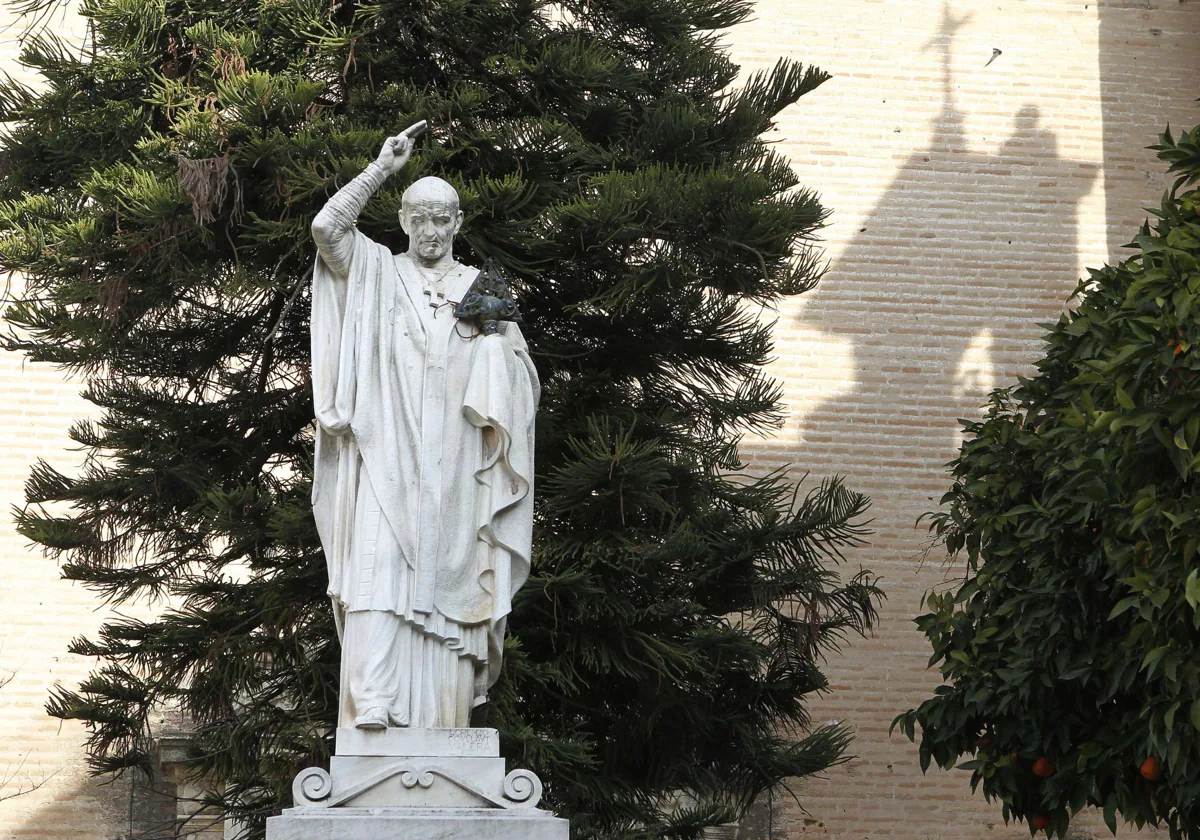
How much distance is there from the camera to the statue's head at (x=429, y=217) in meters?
6.46

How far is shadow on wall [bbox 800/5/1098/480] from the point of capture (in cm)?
1491

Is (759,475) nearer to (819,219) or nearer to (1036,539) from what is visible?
(819,219)

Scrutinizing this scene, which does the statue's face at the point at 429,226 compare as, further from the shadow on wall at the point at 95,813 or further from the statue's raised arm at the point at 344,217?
the shadow on wall at the point at 95,813

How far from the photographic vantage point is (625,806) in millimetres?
10562

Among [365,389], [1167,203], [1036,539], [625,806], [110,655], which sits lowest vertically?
[625,806]

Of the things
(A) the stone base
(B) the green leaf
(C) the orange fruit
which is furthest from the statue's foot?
(C) the orange fruit

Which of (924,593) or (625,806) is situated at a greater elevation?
(924,593)

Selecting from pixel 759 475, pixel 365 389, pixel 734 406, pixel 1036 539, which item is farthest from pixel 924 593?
pixel 365 389

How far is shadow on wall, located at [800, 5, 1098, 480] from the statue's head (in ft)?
28.2

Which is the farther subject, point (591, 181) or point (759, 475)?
point (759, 475)

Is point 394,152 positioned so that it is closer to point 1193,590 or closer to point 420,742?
point 420,742

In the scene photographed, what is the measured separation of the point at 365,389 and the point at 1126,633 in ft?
14.3

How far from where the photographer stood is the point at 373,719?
5.86 m

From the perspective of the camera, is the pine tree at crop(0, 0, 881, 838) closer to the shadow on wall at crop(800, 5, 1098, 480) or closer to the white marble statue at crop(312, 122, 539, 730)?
the white marble statue at crop(312, 122, 539, 730)
